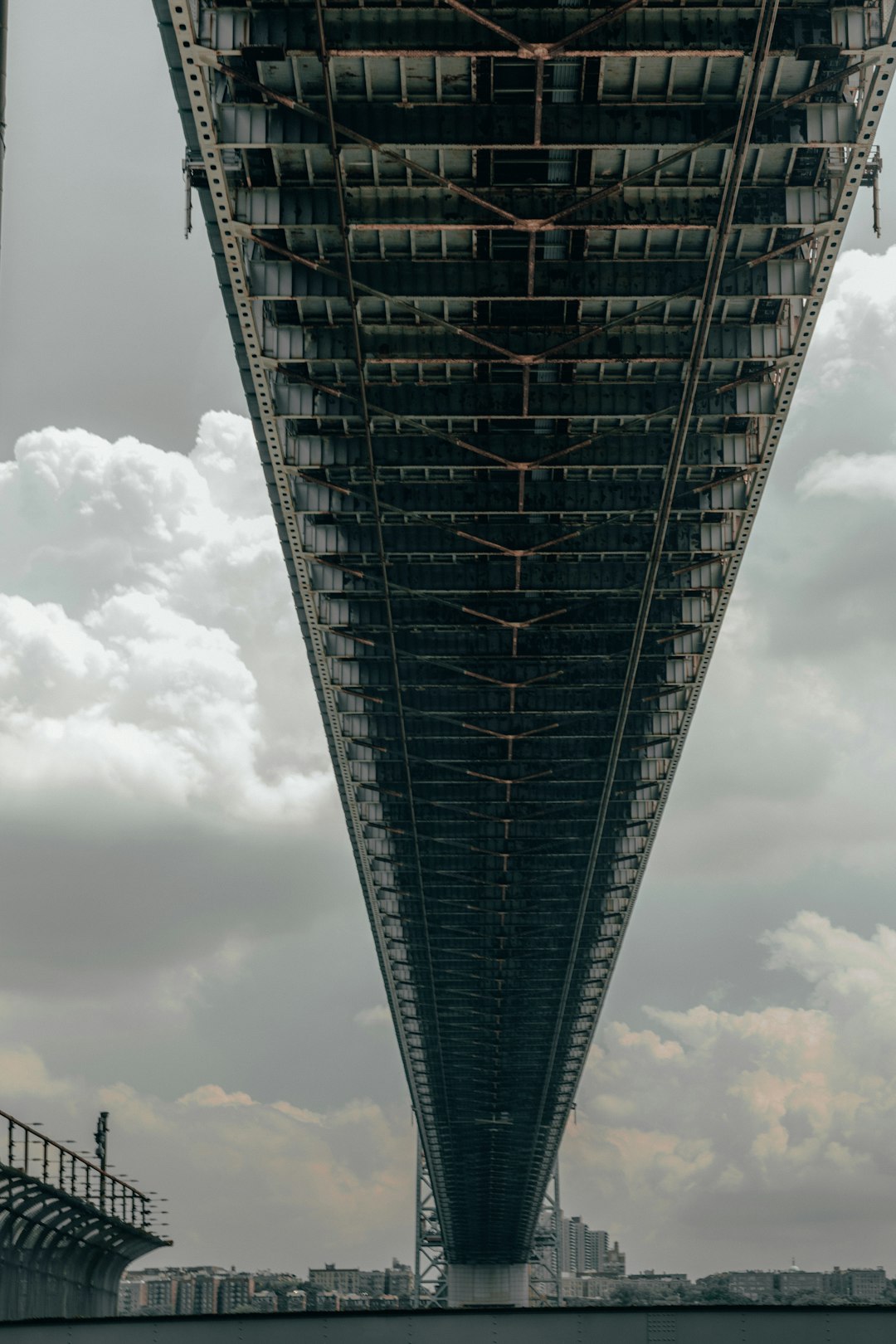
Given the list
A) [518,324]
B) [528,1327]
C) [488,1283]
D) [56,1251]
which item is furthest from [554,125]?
[488,1283]

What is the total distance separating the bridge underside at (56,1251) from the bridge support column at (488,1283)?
11995 cm

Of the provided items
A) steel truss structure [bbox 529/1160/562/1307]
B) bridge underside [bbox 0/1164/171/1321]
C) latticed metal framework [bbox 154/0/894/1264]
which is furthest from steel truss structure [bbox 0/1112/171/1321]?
steel truss structure [bbox 529/1160/562/1307]

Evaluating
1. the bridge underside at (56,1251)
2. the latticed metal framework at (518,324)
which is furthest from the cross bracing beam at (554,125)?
the bridge underside at (56,1251)

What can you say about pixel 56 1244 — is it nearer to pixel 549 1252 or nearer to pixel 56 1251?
pixel 56 1251

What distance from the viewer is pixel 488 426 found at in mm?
37188

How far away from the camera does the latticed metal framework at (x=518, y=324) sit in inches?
1021

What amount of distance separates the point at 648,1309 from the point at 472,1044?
256ft

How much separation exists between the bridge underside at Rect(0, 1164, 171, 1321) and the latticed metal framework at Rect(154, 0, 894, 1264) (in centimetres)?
1707

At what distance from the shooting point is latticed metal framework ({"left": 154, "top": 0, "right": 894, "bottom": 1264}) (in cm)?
2592

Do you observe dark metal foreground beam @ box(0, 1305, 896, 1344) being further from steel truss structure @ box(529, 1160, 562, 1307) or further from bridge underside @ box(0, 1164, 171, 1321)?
steel truss structure @ box(529, 1160, 562, 1307)

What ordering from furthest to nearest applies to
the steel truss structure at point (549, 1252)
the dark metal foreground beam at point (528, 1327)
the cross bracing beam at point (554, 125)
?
the steel truss structure at point (549, 1252) → the cross bracing beam at point (554, 125) → the dark metal foreground beam at point (528, 1327)

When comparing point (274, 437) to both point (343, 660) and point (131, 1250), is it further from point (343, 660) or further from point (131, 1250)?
point (131, 1250)

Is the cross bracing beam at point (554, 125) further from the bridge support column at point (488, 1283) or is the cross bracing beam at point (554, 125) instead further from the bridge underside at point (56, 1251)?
the bridge support column at point (488, 1283)

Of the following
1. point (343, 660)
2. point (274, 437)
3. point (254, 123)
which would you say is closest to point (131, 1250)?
point (343, 660)
